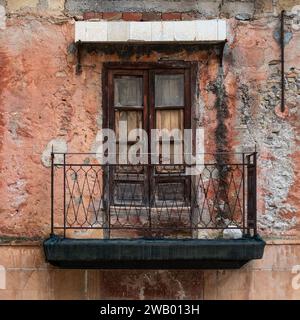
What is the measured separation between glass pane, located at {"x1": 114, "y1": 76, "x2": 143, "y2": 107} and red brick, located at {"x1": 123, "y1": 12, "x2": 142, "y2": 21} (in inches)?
23.3

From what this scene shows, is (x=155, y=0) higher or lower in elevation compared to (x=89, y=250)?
higher

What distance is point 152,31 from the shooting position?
6086mm

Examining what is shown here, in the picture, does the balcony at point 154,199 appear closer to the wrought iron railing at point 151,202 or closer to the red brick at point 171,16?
the wrought iron railing at point 151,202

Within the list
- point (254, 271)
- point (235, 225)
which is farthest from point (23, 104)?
point (254, 271)

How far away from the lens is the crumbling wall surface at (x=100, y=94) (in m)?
6.15

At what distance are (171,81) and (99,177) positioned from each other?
1.23 meters

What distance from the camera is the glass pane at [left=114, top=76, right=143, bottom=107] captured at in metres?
6.27

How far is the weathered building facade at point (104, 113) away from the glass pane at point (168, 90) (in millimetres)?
165

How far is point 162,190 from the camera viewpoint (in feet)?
20.4

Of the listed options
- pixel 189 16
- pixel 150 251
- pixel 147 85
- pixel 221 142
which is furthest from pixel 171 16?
pixel 150 251

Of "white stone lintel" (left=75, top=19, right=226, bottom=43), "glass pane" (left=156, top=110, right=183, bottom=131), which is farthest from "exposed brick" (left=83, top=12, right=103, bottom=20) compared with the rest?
"glass pane" (left=156, top=110, right=183, bottom=131)

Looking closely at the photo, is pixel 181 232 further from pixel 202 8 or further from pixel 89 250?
pixel 202 8

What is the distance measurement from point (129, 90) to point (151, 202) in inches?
46.3

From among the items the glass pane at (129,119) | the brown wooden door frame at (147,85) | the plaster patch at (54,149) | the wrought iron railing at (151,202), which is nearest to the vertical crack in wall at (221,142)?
the wrought iron railing at (151,202)
